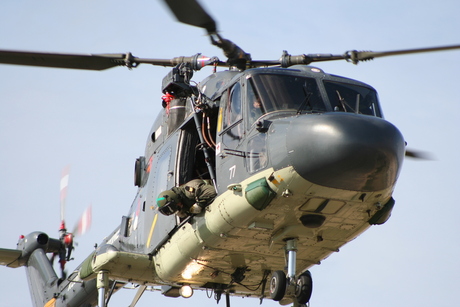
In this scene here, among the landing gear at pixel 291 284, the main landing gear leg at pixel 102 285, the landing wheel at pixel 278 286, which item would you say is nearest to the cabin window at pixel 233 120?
the landing gear at pixel 291 284

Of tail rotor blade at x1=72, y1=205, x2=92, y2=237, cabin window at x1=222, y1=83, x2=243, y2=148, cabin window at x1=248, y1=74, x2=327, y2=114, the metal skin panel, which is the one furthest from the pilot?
tail rotor blade at x1=72, y1=205, x2=92, y2=237

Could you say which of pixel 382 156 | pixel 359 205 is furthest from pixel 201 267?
pixel 382 156

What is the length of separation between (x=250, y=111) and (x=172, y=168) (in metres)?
2.18

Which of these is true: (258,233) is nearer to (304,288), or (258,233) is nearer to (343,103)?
(304,288)

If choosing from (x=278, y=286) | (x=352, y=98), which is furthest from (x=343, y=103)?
(x=278, y=286)

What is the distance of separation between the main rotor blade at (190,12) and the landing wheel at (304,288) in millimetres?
4096

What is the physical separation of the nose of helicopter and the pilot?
2060 mm

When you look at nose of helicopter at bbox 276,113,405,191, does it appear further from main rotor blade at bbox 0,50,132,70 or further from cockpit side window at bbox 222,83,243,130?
main rotor blade at bbox 0,50,132,70

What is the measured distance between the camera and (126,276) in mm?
15156

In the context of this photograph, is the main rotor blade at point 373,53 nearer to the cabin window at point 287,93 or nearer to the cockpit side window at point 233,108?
the cabin window at point 287,93

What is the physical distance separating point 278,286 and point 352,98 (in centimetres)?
326

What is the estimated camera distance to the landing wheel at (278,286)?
12.7m

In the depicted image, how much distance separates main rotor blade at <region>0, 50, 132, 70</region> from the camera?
43.9ft

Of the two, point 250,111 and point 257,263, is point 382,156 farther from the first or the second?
point 257,263
